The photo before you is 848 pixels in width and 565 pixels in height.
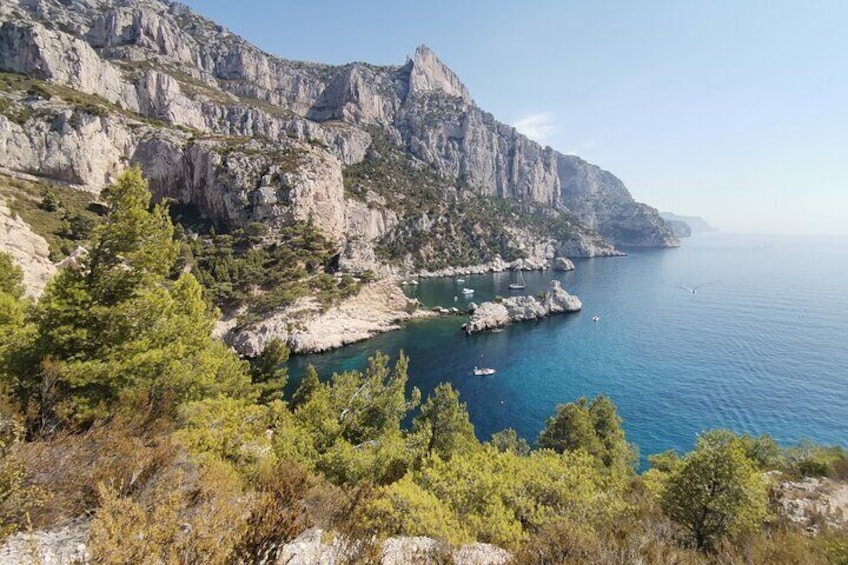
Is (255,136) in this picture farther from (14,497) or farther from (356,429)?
(14,497)

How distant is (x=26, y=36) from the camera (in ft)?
272

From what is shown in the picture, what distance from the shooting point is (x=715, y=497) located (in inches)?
467

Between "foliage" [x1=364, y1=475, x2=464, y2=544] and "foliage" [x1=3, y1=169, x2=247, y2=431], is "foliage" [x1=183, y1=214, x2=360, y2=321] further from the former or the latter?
"foliage" [x1=364, y1=475, x2=464, y2=544]

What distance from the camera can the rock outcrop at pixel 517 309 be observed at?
68438 millimetres

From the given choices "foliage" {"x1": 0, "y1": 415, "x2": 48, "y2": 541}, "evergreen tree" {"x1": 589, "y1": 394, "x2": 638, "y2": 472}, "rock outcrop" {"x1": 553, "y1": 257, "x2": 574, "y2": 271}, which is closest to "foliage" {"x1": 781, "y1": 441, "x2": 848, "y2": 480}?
"evergreen tree" {"x1": 589, "y1": 394, "x2": 638, "y2": 472}

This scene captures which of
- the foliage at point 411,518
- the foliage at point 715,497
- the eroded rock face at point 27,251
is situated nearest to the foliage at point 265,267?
the eroded rock face at point 27,251

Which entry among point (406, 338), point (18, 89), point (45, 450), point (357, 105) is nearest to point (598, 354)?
point (406, 338)

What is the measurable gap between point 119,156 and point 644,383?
106 metres

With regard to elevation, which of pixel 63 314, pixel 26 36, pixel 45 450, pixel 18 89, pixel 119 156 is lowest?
pixel 45 450

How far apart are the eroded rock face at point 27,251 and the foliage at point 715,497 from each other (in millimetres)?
42284

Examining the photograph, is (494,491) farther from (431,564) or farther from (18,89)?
(18,89)

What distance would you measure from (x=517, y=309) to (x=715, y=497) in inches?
2547

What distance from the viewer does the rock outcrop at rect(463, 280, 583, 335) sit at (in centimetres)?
6844

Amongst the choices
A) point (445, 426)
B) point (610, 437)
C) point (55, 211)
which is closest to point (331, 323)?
point (445, 426)
